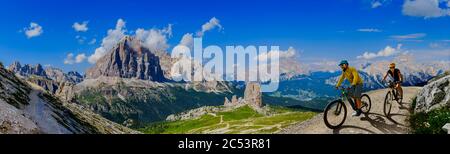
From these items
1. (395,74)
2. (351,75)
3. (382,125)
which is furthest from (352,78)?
(395,74)

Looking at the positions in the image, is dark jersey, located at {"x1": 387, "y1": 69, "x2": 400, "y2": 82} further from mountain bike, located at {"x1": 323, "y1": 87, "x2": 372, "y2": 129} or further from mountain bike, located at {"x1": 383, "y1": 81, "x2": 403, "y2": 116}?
mountain bike, located at {"x1": 323, "y1": 87, "x2": 372, "y2": 129}

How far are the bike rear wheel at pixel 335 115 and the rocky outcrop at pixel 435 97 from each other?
7.42m

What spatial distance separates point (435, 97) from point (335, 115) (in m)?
9.07

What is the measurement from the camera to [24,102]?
41406mm

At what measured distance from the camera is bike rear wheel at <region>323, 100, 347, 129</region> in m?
26.7

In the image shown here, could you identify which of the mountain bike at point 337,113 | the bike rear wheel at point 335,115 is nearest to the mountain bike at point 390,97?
the mountain bike at point 337,113

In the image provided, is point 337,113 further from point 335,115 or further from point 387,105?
point 387,105

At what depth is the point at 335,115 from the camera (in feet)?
90.5

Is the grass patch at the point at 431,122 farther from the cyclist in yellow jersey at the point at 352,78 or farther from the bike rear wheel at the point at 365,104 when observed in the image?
the cyclist in yellow jersey at the point at 352,78

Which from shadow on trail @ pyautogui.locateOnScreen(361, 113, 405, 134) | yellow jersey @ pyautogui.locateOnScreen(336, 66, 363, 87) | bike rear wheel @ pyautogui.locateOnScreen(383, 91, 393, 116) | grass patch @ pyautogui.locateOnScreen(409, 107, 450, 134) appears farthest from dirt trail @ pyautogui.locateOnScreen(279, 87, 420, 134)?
yellow jersey @ pyautogui.locateOnScreen(336, 66, 363, 87)

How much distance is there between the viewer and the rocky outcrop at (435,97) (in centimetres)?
3031

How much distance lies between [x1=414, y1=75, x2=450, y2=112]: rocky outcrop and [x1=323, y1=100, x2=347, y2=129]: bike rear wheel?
7417mm
